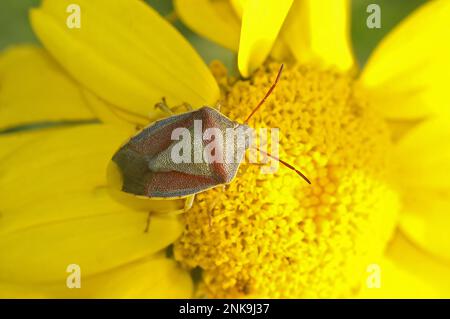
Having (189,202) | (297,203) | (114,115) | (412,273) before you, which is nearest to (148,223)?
(189,202)

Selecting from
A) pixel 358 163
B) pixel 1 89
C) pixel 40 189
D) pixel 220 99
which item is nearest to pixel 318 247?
pixel 358 163

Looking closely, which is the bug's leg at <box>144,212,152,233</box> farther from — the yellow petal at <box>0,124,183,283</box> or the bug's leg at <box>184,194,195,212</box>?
the bug's leg at <box>184,194,195,212</box>

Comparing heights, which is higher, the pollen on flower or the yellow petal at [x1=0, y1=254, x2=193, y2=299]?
the pollen on flower

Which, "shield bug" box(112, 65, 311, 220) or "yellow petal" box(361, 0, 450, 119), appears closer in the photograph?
"shield bug" box(112, 65, 311, 220)

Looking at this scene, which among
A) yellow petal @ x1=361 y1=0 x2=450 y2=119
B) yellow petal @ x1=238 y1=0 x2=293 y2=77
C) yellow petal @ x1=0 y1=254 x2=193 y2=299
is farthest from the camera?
yellow petal @ x1=361 y1=0 x2=450 y2=119

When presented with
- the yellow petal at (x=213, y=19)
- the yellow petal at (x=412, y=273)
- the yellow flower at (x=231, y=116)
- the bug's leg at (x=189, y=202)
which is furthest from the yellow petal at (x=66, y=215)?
the yellow petal at (x=412, y=273)

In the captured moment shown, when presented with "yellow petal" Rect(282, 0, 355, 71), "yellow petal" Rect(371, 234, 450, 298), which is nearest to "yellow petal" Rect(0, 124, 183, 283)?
"yellow petal" Rect(282, 0, 355, 71)
